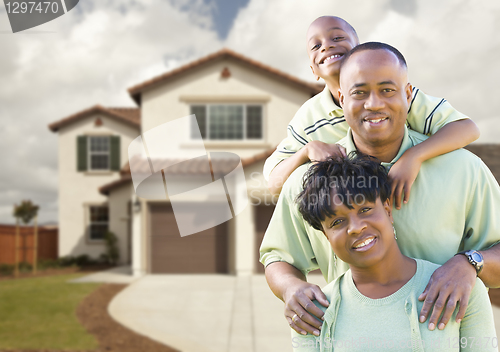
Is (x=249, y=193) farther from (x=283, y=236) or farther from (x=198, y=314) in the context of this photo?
(x=283, y=236)

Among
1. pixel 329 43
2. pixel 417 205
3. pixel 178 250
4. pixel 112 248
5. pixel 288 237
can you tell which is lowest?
pixel 112 248

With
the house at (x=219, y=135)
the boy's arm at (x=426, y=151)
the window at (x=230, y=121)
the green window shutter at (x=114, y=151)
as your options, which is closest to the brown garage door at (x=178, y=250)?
the house at (x=219, y=135)

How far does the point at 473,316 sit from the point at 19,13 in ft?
17.3

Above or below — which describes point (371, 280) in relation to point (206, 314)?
above

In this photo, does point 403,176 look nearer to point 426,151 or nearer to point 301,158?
point 426,151

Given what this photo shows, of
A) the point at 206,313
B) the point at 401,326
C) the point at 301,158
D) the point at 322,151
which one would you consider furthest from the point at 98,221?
the point at 401,326

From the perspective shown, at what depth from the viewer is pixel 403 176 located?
55.7 inches

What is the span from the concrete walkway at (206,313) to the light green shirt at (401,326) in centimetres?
578

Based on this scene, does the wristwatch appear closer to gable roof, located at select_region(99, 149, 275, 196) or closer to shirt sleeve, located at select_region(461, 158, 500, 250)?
shirt sleeve, located at select_region(461, 158, 500, 250)

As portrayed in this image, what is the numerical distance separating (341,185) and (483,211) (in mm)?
493

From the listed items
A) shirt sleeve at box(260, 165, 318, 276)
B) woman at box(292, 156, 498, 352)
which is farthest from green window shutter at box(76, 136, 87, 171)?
woman at box(292, 156, 498, 352)

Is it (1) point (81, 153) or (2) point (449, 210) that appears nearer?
(2) point (449, 210)

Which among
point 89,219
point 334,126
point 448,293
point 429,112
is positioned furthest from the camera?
point 89,219

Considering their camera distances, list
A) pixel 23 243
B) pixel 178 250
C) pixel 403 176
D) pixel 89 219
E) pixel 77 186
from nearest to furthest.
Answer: pixel 403 176 → pixel 178 250 → pixel 23 243 → pixel 77 186 → pixel 89 219
